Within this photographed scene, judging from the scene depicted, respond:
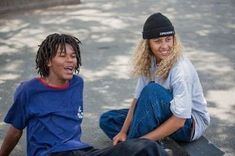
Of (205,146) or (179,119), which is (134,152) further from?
(205,146)

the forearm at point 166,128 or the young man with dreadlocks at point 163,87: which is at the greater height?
the young man with dreadlocks at point 163,87

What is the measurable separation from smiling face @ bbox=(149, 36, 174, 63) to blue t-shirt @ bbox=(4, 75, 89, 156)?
28.7 inches

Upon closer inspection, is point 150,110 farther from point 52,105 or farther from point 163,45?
point 52,105

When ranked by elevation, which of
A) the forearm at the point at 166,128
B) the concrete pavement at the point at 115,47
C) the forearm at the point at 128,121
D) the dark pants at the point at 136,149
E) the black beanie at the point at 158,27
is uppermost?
the black beanie at the point at 158,27

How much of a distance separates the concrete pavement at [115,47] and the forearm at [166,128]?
0.75 m

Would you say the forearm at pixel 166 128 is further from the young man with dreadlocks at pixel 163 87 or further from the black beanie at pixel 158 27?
the black beanie at pixel 158 27

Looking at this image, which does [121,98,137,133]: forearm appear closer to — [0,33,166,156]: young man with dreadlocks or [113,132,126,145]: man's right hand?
[113,132,126,145]: man's right hand

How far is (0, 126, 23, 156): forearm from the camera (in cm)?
296

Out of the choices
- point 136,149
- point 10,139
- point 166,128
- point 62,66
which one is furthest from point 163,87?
point 10,139

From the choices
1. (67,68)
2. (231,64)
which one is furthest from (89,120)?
(231,64)

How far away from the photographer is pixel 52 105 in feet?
9.37

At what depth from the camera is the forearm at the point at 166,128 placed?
3.12 meters

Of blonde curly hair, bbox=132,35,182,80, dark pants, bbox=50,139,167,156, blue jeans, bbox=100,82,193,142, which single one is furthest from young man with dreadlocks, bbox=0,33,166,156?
blonde curly hair, bbox=132,35,182,80

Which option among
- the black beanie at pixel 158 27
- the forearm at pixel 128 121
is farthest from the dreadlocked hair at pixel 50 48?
the forearm at pixel 128 121
